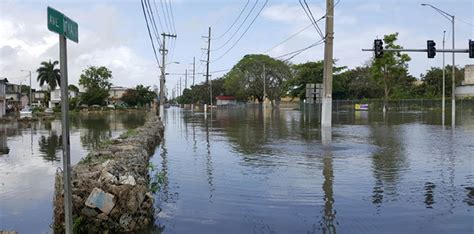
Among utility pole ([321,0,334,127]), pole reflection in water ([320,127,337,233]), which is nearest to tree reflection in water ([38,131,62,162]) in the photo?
pole reflection in water ([320,127,337,233])

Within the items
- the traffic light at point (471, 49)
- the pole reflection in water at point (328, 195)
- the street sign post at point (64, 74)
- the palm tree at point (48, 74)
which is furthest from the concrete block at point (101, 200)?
the palm tree at point (48, 74)

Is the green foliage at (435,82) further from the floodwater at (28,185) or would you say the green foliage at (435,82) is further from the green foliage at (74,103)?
the floodwater at (28,185)

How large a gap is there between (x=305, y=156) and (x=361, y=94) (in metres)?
85.2

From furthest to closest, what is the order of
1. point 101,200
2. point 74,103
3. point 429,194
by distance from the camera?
1. point 74,103
2. point 429,194
3. point 101,200

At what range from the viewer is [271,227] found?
24.9 ft

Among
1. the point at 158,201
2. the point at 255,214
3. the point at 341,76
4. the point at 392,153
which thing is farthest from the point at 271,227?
the point at 341,76

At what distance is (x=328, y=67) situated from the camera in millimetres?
24031

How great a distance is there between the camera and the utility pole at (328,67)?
2403 cm

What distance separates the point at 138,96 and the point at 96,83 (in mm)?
9591

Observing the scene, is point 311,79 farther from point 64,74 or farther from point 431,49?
point 64,74

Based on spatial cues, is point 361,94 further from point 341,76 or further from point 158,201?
point 158,201

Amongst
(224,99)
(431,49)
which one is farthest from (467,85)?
(224,99)

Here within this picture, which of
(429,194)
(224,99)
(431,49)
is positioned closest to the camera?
(429,194)

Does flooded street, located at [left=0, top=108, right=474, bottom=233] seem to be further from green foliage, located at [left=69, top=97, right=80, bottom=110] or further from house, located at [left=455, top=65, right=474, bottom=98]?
house, located at [left=455, top=65, right=474, bottom=98]
